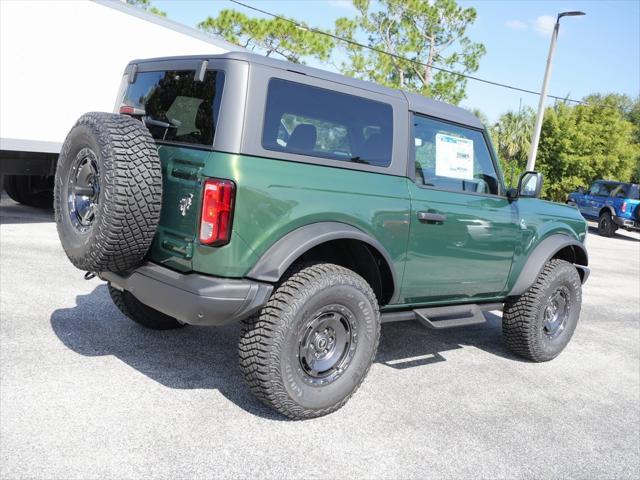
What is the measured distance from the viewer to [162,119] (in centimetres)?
367

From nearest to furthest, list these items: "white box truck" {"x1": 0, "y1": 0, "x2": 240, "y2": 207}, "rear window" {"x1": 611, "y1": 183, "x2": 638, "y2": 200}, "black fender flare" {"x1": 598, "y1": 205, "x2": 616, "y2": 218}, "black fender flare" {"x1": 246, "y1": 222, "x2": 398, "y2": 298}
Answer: "black fender flare" {"x1": 246, "y1": 222, "x2": 398, "y2": 298} → "white box truck" {"x1": 0, "y1": 0, "x2": 240, "y2": 207} → "rear window" {"x1": 611, "y1": 183, "x2": 638, "y2": 200} → "black fender flare" {"x1": 598, "y1": 205, "x2": 616, "y2": 218}

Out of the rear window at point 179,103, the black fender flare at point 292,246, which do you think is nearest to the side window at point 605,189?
the black fender flare at point 292,246

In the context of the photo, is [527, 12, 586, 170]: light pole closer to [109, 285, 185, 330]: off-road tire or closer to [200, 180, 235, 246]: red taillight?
[109, 285, 185, 330]: off-road tire

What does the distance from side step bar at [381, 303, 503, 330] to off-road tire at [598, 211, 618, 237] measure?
650 inches

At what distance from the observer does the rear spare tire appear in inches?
120

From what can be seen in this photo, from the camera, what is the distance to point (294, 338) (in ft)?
10.8

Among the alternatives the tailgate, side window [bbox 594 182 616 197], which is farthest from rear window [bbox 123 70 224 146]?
side window [bbox 594 182 616 197]

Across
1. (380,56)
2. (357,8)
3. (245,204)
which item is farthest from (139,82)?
(357,8)

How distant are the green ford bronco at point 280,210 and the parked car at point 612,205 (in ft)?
53.2

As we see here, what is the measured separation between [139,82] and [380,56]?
32.2 m

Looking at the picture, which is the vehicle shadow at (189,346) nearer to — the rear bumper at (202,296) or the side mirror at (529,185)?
the rear bumper at (202,296)

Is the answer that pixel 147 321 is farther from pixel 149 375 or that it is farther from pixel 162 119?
pixel 162 119

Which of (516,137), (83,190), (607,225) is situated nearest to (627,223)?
(607,225)

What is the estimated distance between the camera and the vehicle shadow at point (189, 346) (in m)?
3.86
